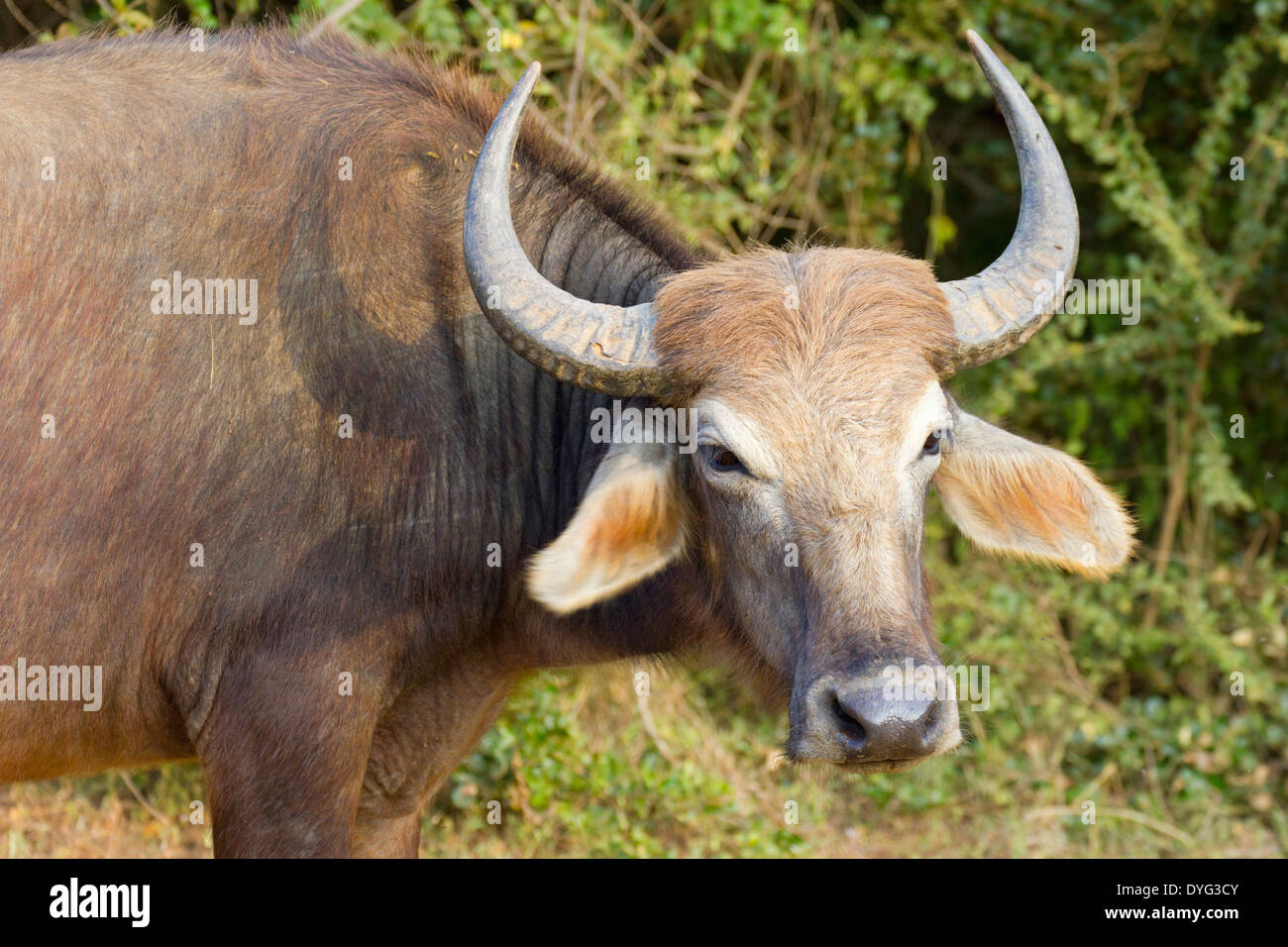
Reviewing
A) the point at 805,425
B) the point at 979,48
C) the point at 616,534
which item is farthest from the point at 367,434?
the point at 979,48

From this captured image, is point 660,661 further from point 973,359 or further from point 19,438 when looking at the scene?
point 19,438

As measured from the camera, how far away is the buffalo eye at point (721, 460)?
3934 millimetres

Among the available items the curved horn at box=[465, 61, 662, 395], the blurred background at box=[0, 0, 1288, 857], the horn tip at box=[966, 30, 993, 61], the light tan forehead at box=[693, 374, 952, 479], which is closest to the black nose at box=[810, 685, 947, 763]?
the light tan forehead at box=[693, 374, 952, 479]

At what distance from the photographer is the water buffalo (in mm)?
3928

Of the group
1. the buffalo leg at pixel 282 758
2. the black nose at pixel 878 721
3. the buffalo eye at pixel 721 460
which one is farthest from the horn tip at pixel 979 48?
the buffalo leg at pixel 282 758

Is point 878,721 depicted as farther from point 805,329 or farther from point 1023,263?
point 1023,263

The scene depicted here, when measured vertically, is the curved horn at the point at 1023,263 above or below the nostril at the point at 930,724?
above

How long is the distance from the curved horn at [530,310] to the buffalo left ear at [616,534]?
0.27 m

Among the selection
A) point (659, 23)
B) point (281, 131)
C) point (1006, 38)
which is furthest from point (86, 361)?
point (1006, 38)

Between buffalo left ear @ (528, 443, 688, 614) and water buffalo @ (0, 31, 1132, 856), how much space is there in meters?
0.01

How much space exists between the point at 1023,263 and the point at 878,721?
1.58 metres

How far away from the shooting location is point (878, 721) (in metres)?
3.49

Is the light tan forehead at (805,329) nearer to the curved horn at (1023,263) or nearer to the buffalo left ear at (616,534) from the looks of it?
the curved horn at (1023,263)
